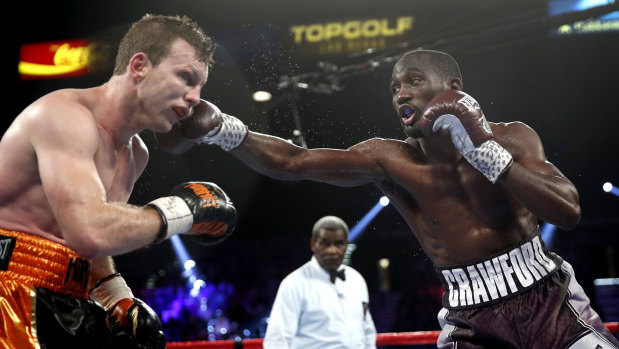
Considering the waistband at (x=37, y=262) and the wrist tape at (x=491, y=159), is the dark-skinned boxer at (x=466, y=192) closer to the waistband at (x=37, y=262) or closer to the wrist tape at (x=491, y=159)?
the wrist tape at (x=491, y=159)

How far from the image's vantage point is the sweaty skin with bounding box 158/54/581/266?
82.9 inches

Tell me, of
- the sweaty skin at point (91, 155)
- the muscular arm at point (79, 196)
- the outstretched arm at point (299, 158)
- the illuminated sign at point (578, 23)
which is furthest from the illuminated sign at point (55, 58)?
the muscular arm at point (79, 196)

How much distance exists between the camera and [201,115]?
2.11m

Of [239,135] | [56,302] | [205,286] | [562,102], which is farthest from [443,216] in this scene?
[205,286]

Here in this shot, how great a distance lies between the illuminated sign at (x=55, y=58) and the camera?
7.54m

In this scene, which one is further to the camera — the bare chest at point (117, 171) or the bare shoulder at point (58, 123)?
the bare chest at point (117, 171)

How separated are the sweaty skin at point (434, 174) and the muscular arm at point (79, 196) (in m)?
0.61

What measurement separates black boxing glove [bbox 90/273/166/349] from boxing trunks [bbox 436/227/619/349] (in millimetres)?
1026

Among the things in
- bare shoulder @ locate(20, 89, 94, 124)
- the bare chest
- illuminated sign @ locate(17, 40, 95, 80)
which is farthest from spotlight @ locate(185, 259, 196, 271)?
bare shoulder @ locate(20, 89, 94, 124)

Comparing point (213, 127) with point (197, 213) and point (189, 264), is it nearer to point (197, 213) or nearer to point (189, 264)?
point (197, 213)

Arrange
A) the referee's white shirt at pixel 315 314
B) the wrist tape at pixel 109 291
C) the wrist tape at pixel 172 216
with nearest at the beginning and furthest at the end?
the wrist tape at pixel 172 216, the wrist tape at pixel 109 291, the referee's white shirt at pixel 315 314

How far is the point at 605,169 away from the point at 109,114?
420cm

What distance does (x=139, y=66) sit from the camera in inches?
68.6

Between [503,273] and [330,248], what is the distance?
80.4 inches
